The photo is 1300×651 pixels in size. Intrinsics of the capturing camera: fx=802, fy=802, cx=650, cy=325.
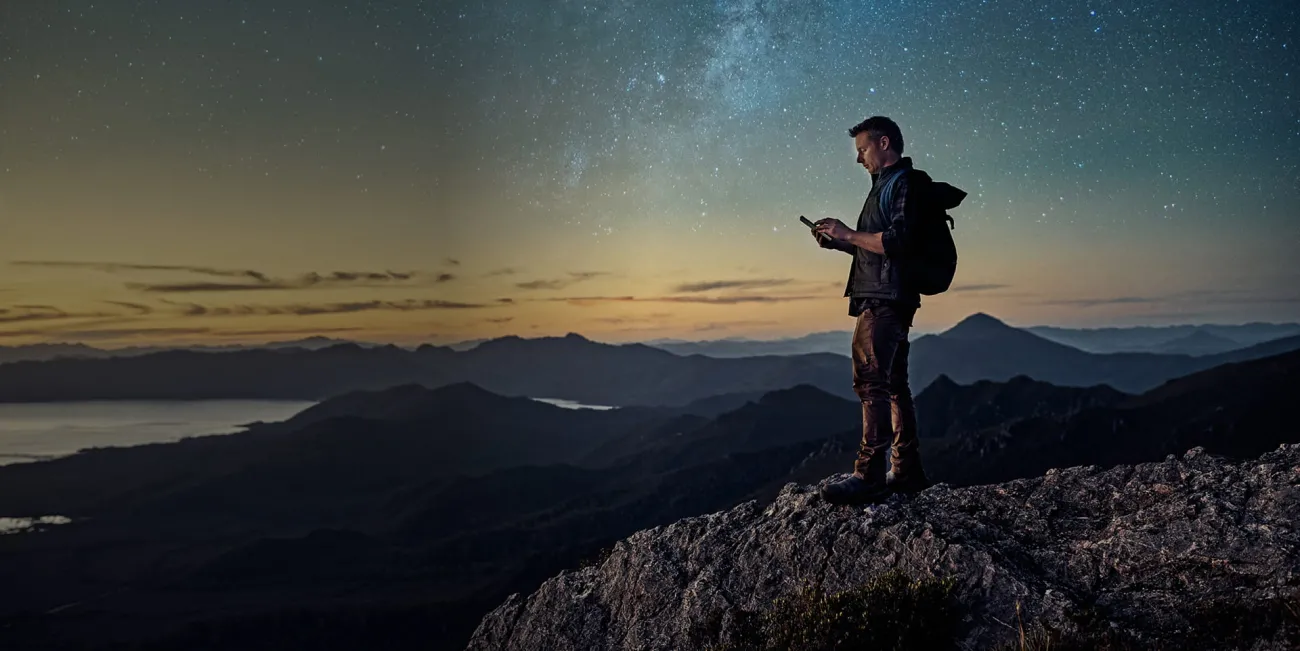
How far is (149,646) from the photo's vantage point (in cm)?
17575

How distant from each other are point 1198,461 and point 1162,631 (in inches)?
191

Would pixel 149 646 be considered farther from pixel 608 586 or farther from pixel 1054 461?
pixel 608 586

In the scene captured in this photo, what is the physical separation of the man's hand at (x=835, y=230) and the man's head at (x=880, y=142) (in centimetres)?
90

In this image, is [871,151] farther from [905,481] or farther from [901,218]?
[905,481]

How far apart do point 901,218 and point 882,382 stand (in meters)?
1.91

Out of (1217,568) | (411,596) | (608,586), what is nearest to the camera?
(1217,568)

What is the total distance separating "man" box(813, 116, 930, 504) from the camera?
885cm

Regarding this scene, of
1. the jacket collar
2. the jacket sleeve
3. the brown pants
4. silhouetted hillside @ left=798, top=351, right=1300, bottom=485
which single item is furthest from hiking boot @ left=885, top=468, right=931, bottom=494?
silhouetted hillside @ left=798, top=351, right=1300, bottom=485

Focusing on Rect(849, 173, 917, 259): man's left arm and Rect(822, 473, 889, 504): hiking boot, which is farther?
Rect(822, 473, 889, 504): hiking boot

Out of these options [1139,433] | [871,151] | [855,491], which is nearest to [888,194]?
[871,151]

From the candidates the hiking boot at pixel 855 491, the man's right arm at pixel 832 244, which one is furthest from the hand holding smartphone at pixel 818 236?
the hiking boot at pixel 855 491

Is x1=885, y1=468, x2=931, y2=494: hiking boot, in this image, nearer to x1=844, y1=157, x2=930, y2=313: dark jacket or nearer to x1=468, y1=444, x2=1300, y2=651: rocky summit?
x1=468, y1=444, x2=1300, y2=651: rocky summit

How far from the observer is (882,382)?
30.5ft

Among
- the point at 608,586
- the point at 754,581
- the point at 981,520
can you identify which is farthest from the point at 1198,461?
the point at 608,586
